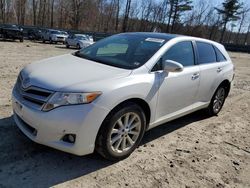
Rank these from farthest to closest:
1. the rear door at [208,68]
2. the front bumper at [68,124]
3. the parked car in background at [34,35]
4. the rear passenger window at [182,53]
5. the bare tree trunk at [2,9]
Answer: the bare tree trunk at [2,9], the parked car in background at [34,35], the rear door at [208,68], the rear passenger window at [182,53], the front bumper at [68,124]

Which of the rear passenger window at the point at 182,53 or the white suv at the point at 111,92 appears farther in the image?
the rear passenger window at the point at 182,53

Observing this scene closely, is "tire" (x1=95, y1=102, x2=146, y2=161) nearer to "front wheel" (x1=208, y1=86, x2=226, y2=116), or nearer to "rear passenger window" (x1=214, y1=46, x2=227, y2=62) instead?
"front wheel" (x1=208, y1=86, x2=226, y2=116)

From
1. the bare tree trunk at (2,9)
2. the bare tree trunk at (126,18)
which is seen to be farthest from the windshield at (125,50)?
the bare tree trunk at (2,9)

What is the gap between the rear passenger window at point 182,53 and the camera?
4.11 metres

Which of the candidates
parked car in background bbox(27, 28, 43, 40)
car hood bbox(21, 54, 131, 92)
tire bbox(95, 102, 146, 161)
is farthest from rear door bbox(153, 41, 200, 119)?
parked car in background bbox(27, 28, 43, 40)

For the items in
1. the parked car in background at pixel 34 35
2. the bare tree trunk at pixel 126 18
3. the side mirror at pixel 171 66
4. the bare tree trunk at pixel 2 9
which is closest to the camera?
the side mirror at pixel 171 66

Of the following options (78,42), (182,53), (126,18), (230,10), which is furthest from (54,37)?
(230,10)

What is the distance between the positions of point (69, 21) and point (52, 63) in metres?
63.0

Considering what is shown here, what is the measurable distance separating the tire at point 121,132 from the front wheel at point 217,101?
2.37 m

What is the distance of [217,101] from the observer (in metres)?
5.69

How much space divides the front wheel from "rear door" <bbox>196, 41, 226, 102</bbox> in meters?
0.25

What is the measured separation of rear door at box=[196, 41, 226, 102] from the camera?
4.80m

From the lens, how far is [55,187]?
2898 mm

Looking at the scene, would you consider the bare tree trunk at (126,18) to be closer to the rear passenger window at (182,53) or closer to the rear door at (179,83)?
the rear passenger window at (182,53)
